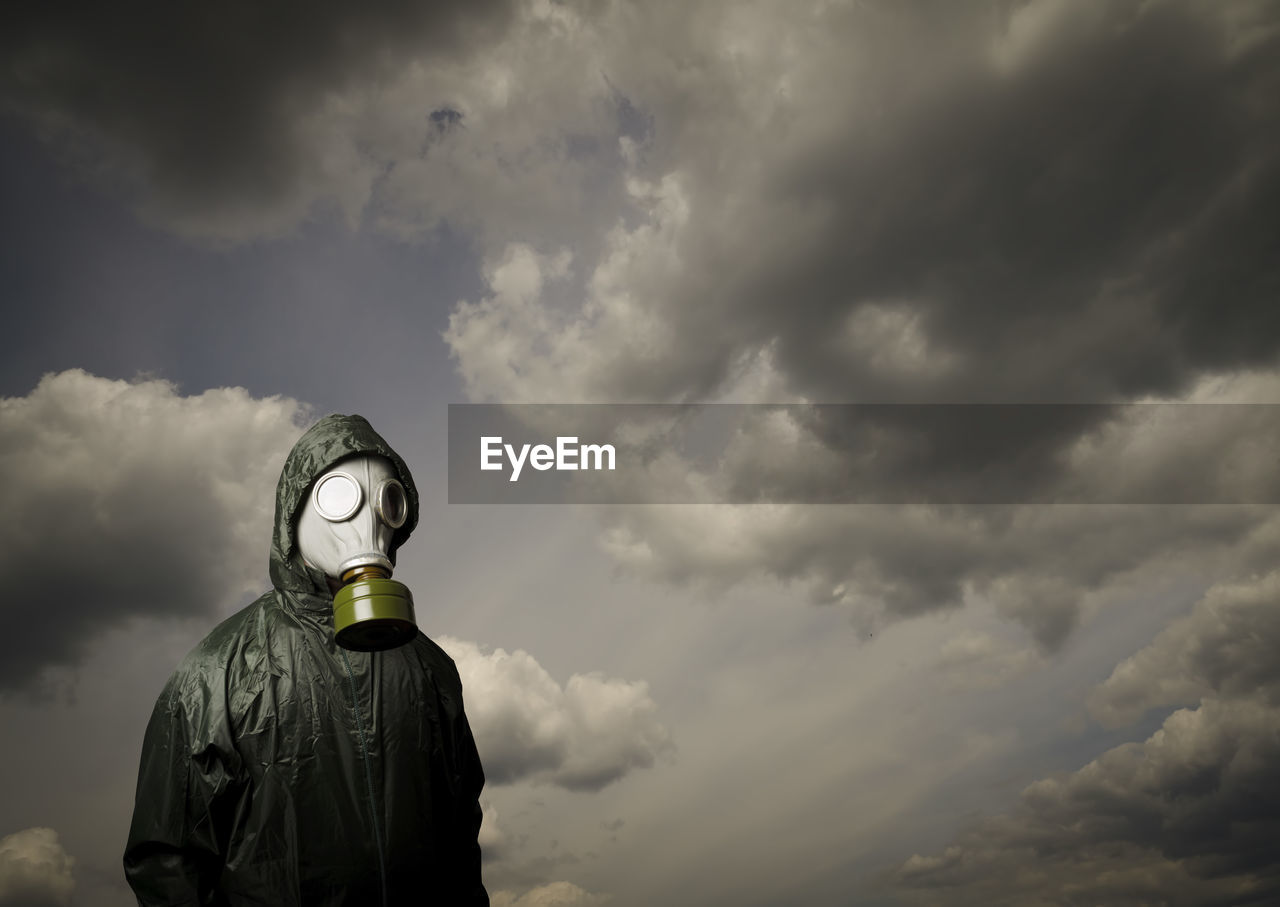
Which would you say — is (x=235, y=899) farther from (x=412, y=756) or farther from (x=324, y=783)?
(x=412, y=756)

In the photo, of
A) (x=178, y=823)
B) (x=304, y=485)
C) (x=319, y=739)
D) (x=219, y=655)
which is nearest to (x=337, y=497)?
(x=304, y=485)

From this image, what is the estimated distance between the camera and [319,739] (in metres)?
4.89

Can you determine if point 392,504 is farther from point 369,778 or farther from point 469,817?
point 469,817

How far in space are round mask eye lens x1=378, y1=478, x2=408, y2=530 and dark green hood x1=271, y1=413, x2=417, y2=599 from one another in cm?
13

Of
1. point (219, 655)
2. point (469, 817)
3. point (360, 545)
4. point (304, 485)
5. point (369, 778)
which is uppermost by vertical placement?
point (304, 485)

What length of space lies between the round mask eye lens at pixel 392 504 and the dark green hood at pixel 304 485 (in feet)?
Result: 0.42

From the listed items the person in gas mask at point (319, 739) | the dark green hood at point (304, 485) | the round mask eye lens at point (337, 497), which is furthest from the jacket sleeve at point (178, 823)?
the round mask eye lens at point (337, 497)

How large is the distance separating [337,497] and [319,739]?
1315 mm

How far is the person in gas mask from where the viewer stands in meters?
4.66

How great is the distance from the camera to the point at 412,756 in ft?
16.6

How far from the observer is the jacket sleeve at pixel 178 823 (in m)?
4.62

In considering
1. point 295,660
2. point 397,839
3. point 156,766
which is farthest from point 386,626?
point 156,766

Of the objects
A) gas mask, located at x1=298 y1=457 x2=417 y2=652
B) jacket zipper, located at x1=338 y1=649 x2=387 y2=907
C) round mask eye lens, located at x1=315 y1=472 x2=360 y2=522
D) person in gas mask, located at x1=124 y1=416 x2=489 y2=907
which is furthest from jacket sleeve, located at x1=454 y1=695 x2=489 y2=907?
round mask eye lens, located at x1=315 y1=472 x2=360 y2=522

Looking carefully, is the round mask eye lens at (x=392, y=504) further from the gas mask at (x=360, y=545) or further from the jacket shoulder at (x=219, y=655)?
the jacket shoulder at (x=219, y=655)
